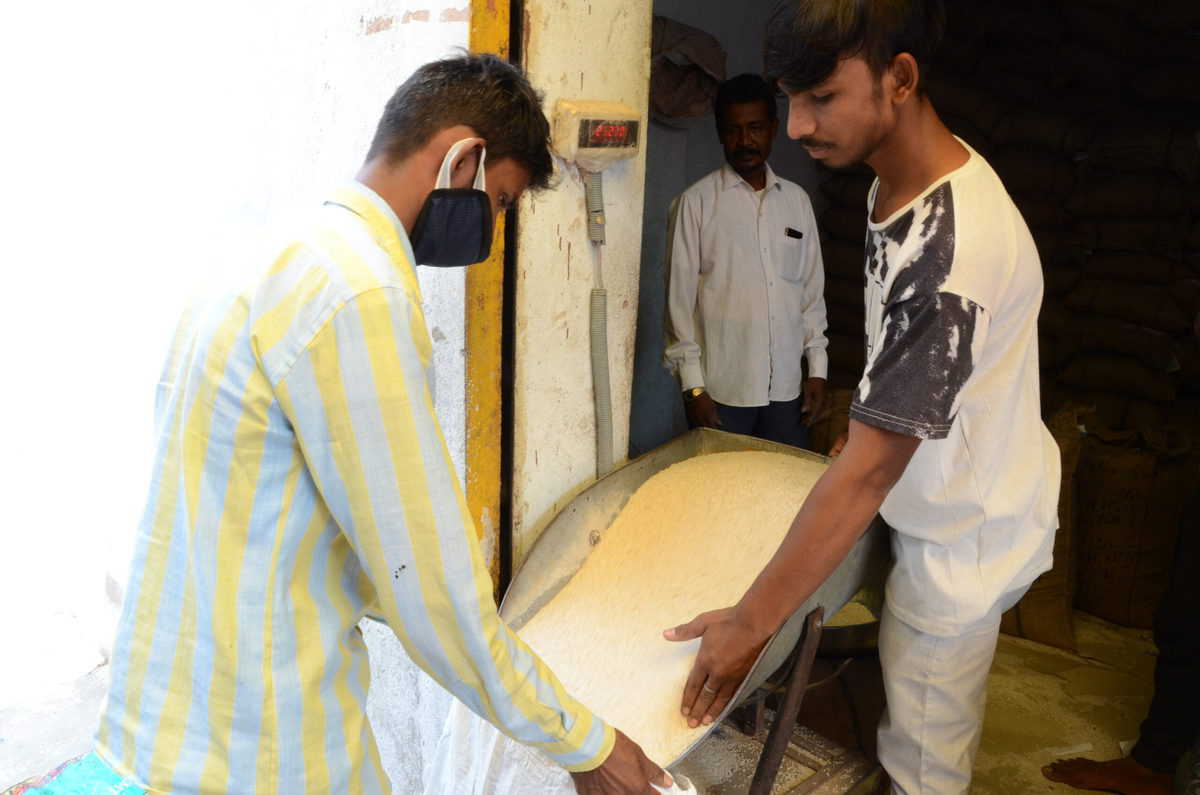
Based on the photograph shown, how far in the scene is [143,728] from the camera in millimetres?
1063

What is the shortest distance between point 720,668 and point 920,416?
19.3 inches

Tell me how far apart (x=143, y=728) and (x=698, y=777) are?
1294 millimetres

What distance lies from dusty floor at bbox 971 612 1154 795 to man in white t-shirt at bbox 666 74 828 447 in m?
1.14

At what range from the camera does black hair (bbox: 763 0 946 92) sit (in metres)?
1.23

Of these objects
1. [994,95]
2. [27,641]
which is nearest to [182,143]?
A: [27,641]

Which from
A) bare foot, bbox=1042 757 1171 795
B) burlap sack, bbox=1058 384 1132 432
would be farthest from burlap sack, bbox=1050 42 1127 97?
bare foot, bbox=1042 757 1171 795

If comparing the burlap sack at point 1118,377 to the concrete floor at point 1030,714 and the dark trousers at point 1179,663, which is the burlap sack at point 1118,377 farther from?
the dark trousers at point 1179,663

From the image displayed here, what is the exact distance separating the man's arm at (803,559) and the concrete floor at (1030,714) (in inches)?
58.0

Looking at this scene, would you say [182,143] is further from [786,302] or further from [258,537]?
[258,537]

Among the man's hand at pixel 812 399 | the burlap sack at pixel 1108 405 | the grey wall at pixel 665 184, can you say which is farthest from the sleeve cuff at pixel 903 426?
the burlap sack at pixel 1108 405

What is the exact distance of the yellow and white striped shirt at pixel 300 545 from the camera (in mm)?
947

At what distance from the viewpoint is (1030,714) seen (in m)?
2.88

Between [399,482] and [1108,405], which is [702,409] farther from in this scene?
[399,482]

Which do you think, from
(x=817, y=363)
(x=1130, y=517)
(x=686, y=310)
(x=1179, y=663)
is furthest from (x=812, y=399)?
(x=1179, y=663)
